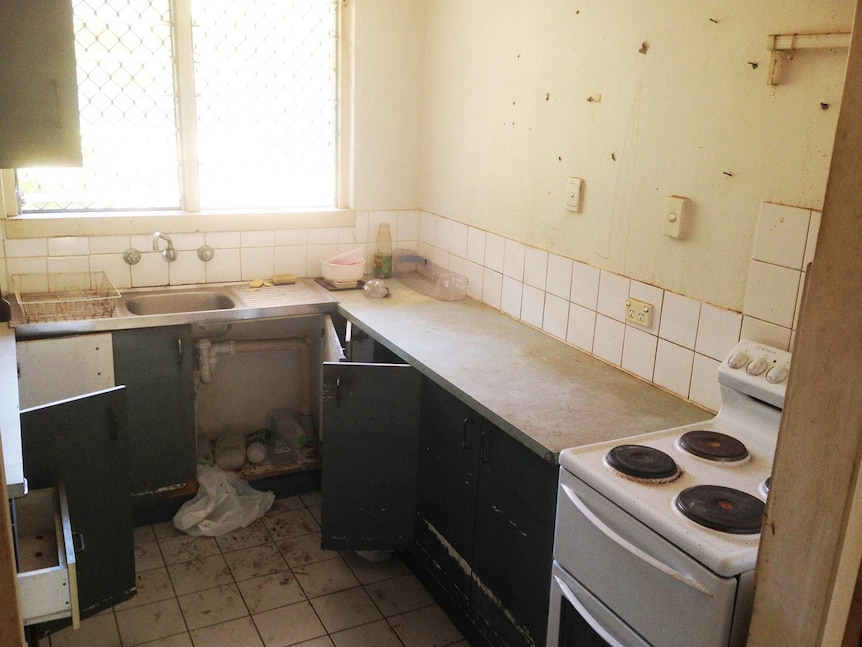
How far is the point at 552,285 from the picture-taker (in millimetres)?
2857

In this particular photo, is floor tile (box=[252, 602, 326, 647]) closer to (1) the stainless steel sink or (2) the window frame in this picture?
(1) the stainless steel sink

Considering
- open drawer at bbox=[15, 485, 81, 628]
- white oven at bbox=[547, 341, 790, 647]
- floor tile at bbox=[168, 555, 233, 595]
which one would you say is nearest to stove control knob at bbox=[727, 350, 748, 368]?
white oven at bbox=[547, 341, 790, 647]

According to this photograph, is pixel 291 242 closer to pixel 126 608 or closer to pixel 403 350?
pixel 403 350

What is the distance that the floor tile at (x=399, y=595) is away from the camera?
8.93 feet

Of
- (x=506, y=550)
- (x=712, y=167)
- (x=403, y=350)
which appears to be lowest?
(x=506, y=550)

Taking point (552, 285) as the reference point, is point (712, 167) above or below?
above

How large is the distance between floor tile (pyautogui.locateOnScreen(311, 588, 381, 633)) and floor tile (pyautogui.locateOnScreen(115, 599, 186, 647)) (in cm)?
46

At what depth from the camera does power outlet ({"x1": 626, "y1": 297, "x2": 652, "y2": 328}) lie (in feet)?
7.92

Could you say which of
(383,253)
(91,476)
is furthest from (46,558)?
(383,253)

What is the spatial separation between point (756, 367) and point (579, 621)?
76cm

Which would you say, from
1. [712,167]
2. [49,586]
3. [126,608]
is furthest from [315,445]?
[712,167]

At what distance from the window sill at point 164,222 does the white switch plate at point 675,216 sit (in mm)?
1714

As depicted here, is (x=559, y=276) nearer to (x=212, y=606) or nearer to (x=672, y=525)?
(x=672, y=525)

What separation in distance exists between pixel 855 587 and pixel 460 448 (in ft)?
4.89
